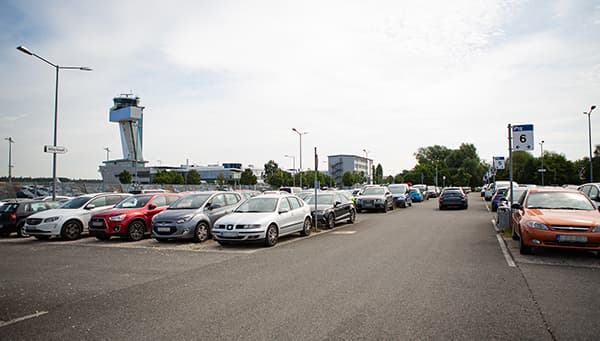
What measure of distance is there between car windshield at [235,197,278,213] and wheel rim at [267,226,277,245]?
2.63ft

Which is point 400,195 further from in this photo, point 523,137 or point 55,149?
point 55,149

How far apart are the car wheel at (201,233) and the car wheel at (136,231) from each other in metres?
2.48

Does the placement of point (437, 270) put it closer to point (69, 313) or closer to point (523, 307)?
point (523, 307)

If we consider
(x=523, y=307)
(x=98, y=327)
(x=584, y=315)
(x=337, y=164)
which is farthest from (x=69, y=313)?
(x=337, y=164)

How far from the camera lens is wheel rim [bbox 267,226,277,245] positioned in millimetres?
11945

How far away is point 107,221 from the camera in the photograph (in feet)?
45.0

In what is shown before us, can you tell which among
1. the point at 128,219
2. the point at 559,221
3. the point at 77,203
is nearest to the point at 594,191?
the point at 559,221

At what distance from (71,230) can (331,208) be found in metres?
9.83

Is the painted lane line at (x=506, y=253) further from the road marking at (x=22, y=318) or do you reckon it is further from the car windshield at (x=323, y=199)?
the road marking at (x=22, y=318)

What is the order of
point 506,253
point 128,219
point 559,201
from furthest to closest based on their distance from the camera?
point 128,219
point 559,201
point 506,253

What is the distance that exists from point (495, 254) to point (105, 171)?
117126 millimetres

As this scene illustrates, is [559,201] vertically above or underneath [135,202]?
above

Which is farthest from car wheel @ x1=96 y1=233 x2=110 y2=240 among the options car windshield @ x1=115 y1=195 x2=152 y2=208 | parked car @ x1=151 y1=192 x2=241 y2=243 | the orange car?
the orange car

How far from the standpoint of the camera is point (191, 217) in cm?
1306
